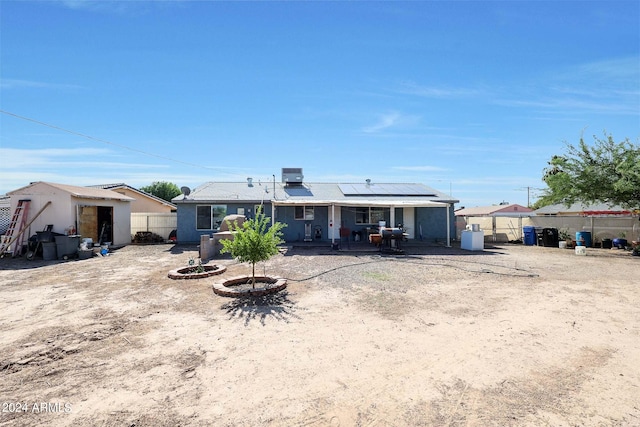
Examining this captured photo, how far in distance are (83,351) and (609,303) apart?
9.45 meters

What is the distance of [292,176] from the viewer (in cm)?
2072

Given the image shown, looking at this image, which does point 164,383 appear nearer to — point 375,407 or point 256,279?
point 375,407

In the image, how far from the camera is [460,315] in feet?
19.2

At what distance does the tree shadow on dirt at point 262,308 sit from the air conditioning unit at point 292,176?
548 inches

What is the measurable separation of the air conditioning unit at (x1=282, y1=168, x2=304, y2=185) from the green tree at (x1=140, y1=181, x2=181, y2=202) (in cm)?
2469

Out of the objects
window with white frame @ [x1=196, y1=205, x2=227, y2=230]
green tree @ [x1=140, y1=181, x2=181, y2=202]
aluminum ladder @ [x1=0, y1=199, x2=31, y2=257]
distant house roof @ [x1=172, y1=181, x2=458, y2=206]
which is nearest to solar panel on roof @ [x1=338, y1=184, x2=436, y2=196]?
distant house roof @ [x1=172, y1=181, x2=458, y2=206]

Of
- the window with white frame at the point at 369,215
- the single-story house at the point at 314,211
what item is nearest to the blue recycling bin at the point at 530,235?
the single-story house at the point at 314,211

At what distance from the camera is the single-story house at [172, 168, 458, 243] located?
55.6ft

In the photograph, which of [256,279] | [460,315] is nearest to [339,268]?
[256,279]

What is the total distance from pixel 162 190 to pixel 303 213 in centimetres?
2960

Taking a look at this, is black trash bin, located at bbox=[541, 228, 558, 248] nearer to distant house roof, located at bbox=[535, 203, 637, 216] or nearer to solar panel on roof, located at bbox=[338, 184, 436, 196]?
distant house roof, located at bbox=[535, 203, 637, 216]

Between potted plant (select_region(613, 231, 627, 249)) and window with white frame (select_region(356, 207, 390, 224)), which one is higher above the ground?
window with white frame (select_region(356, 207, 390, 224))

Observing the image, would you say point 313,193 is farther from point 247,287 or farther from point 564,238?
point 564,238

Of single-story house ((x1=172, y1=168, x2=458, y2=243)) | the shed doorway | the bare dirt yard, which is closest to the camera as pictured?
the bare dirt yard
